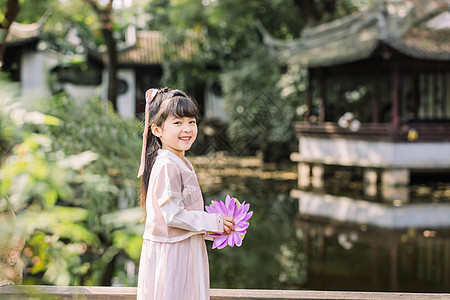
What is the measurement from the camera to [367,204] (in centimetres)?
1068

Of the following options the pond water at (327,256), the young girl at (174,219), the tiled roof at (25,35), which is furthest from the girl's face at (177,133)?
the tiled roof at (25,35)

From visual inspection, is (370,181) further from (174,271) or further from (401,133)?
(174,271)

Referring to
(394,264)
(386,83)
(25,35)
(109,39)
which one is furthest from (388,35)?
(25,35)

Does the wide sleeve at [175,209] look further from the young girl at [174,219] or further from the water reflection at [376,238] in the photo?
the water reflection at [376,238]

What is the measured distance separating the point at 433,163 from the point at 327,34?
181 inches

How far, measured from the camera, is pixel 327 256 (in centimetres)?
693

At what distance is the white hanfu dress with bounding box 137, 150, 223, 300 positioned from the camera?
2.16 meters

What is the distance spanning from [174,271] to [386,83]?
15.1 metres

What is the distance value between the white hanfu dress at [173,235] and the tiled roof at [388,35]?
414 inches

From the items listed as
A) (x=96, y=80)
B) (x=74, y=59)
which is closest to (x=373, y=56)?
(x=74, y=59)

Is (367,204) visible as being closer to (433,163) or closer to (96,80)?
(433,163)

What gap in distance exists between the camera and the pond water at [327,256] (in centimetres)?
575

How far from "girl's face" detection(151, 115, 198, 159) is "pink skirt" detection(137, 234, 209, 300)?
336 mm

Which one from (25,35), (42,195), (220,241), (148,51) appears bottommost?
(220,241)
